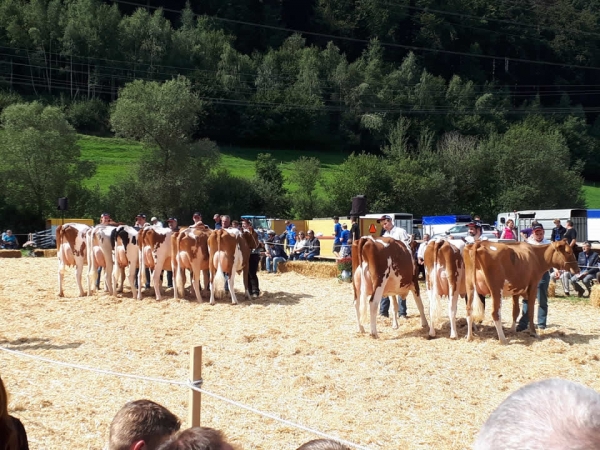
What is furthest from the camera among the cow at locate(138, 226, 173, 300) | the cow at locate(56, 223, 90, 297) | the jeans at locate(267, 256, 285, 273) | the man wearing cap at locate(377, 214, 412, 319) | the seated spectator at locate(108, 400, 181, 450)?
the jeans at locate(267, 256, 285, 273)

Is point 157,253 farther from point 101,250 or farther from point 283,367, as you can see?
point 283,367

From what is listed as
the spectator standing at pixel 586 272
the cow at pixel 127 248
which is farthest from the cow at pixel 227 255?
the spectator standing at pixel 586 272

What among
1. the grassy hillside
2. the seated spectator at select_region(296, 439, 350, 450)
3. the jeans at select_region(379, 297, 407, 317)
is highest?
the grassy hillside

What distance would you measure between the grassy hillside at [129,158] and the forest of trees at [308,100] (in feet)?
8.37

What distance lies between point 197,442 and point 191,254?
41.9 ft

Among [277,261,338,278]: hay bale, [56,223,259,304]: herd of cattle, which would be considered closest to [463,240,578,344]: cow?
[56,223,259,304]: herd of cattle

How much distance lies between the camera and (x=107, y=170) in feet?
169

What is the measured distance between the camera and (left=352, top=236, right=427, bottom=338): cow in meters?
11.1

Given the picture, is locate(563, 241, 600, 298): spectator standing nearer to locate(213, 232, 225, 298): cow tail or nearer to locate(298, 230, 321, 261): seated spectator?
A: locate(213, 232, 225, 298): cow tail

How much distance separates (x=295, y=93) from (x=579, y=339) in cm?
6832

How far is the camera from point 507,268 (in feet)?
34.6

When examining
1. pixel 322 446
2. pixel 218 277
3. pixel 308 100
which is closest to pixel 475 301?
pixel 218 277

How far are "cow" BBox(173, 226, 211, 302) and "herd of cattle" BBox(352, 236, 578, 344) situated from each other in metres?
4.46

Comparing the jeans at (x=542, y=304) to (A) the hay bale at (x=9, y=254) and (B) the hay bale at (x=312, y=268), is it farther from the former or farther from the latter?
(A) the hay bale at (x=9, y=254)
